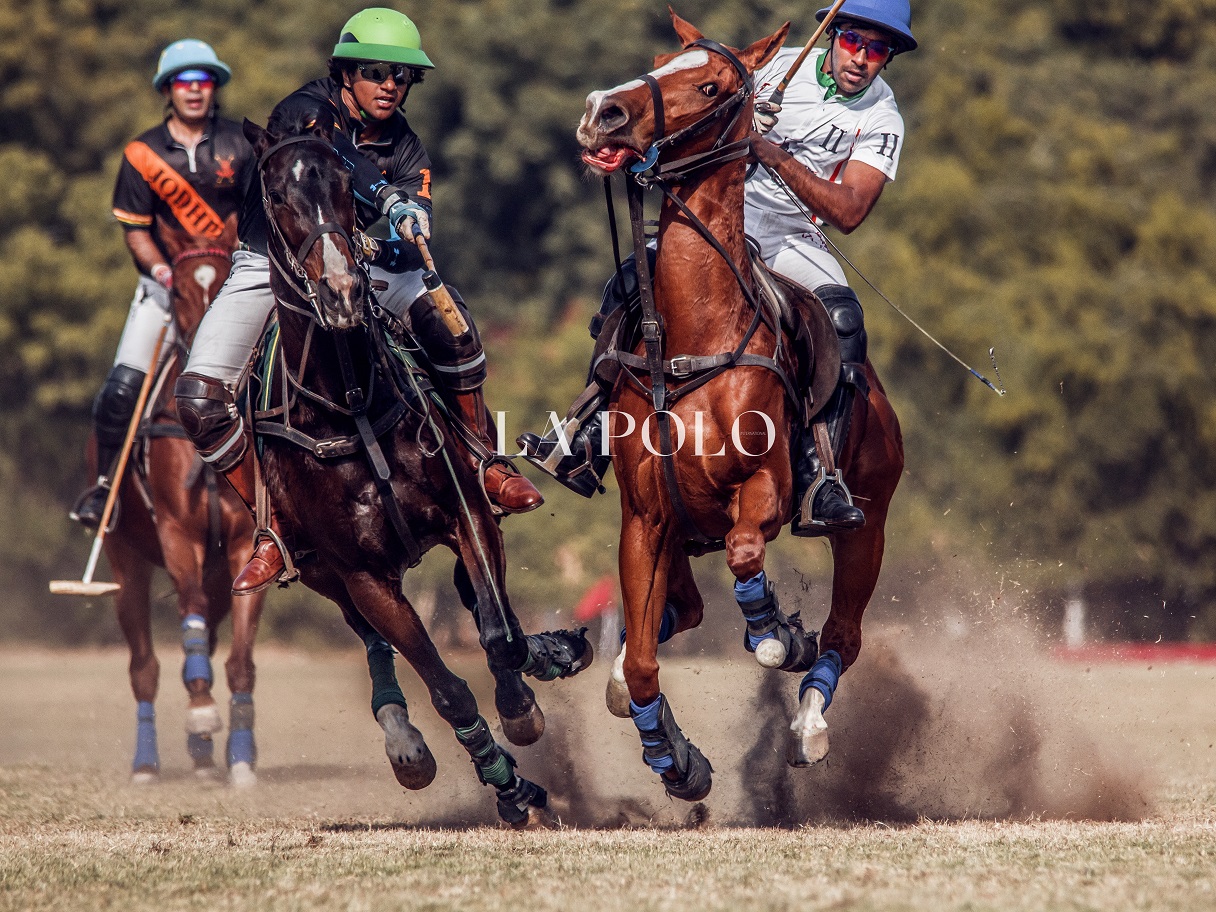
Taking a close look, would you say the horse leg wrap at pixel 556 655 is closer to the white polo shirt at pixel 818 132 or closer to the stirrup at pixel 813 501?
the stirrup at pixel 813 501

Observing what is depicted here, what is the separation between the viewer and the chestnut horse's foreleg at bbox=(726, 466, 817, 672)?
749 centimetres

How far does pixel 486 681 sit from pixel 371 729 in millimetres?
897

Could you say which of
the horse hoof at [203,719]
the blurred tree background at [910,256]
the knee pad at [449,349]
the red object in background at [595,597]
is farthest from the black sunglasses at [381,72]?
the red object in background at [595,597]

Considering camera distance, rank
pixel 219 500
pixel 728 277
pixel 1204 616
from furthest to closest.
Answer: pixel 1204 616, pixel 219 500, pixel 728 277

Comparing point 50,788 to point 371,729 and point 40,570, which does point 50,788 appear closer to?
point 371,729

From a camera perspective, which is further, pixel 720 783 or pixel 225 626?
pixel 225 626

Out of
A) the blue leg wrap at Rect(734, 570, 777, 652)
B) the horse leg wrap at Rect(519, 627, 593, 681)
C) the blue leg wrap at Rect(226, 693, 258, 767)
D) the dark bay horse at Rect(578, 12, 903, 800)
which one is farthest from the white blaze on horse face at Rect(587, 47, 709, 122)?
the blue leg wrap at Rect(226, 693, 258, 767)

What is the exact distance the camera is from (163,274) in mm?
11047

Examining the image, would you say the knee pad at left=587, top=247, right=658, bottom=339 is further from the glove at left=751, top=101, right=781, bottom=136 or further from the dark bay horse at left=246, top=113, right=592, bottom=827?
the dark bay horse at left=246, top=113, right=592, bottom=827

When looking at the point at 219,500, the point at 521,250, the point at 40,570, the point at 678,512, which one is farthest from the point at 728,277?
the point at 521,250

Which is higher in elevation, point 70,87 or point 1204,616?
point 70,87

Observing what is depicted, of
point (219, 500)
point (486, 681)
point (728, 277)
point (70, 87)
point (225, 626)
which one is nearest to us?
point (728, 277)

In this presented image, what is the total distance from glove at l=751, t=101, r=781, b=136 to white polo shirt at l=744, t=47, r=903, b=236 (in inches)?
15.4

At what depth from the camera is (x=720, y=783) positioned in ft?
31.1
